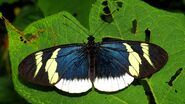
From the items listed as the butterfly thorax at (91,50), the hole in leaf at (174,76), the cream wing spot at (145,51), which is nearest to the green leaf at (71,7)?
the butterfly thorax at (91,50)

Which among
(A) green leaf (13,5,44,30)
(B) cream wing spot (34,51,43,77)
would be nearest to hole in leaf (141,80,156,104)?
(B) cream wing spot (34,51,43,77)

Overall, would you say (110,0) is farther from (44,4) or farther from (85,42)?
(44,4)

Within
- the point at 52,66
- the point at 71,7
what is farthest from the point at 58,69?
the point at 71,7

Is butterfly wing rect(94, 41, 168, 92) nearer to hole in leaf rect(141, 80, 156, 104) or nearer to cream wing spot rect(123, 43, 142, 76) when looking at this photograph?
cream wing spot rect(123, 43, 142, 76)

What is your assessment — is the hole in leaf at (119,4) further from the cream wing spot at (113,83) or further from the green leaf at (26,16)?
the green leaf at (26,16)

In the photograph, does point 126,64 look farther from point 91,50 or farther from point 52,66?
point 52,66

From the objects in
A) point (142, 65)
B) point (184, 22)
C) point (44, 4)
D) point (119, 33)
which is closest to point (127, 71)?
point (142, 65)

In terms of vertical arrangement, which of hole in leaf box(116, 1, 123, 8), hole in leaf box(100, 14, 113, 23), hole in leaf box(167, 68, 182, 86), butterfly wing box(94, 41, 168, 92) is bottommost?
hole in leaf box(167, 68, 182, 86)
